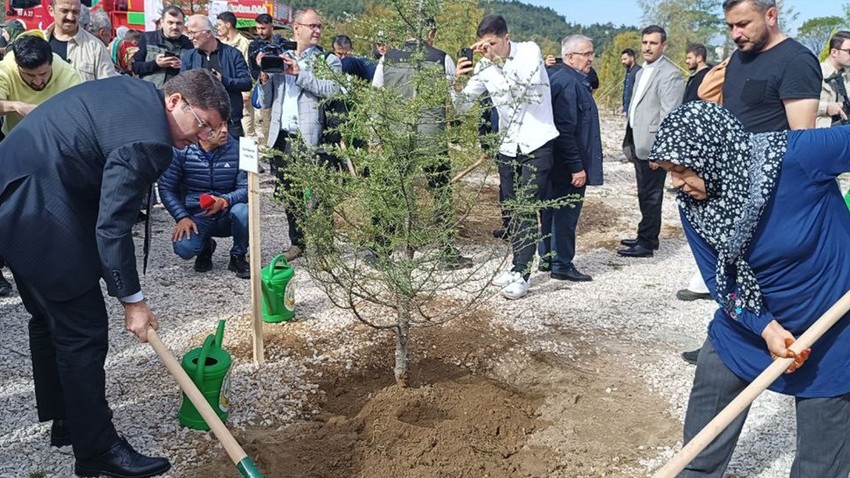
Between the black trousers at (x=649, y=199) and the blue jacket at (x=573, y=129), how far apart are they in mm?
1012

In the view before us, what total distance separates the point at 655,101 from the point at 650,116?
0.50ft

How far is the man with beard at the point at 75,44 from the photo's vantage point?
5418mm

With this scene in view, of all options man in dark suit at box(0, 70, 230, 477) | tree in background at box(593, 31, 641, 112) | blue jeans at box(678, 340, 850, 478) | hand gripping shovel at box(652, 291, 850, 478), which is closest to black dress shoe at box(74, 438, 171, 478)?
man in dark suit at box(0, 70, 230, 477)

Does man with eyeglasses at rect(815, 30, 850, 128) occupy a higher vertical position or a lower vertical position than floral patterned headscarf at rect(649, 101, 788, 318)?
higher

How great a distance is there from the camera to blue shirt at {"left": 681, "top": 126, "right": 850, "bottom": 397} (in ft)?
7.48

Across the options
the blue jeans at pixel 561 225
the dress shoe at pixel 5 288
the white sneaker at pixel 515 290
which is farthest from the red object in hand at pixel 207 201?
the blue jeans at pixel 561 225

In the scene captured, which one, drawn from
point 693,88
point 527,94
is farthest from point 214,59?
point 693,88

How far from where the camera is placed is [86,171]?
109 inches

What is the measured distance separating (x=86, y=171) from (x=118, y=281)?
1.54ft

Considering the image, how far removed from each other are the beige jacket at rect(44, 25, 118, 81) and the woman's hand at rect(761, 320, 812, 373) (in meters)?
5.29

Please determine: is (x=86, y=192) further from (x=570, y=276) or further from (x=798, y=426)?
(x=570, y=276)

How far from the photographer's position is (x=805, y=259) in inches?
92.5

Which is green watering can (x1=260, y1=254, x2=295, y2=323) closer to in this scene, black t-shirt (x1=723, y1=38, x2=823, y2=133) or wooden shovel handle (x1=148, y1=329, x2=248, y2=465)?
wooden shovel handle (x1=148, y1=329, x2=248, y2=465)

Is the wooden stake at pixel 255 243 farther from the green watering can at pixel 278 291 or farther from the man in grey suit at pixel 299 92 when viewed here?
the man in grey suit at pixel 299 92
